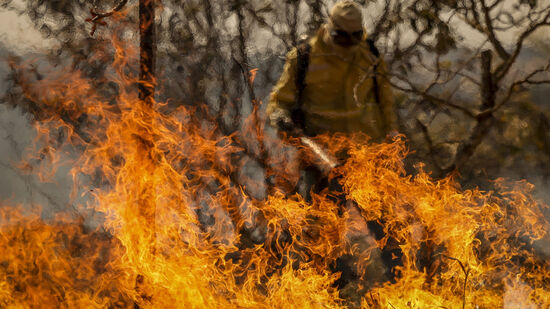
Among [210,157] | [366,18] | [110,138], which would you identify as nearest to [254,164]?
[210,157]

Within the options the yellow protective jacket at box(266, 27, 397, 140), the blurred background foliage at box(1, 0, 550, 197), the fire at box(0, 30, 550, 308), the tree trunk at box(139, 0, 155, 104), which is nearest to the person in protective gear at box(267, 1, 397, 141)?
the yellow protective jacket at box(266, 27, 397, 140)

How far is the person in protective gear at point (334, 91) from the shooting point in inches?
181

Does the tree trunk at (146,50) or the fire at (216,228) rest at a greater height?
the tree trunk at (146,50)

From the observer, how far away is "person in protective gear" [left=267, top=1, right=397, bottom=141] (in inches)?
181

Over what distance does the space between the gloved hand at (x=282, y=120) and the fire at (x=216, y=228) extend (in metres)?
0.35

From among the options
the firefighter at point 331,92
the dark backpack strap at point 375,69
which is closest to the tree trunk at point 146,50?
the firefighter at point 331,92

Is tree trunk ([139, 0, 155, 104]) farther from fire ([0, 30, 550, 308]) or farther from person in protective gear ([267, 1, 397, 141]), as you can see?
person in protective gear ([267, 1, 397, 141])

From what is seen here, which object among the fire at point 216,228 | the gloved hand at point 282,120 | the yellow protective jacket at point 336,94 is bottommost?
the fire at point 216,228

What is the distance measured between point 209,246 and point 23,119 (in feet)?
8.45

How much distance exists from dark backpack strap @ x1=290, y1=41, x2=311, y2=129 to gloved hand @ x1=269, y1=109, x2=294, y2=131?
0.06 m

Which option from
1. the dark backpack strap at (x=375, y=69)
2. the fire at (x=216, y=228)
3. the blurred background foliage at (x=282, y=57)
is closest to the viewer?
the dark backpack strap at (x=375, y=69)

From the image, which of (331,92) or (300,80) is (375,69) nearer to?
(331,92)

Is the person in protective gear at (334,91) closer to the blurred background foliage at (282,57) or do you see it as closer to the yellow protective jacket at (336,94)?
the yellow protective jacket at (336,94)

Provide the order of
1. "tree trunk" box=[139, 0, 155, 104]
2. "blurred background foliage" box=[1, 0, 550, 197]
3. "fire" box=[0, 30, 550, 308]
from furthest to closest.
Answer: "blurred background foliage" box=[1, 0, 550, 197], "fire" box=[0, 30, 550, 308], "tree trunk" box=[139, 0, 155, 104]
